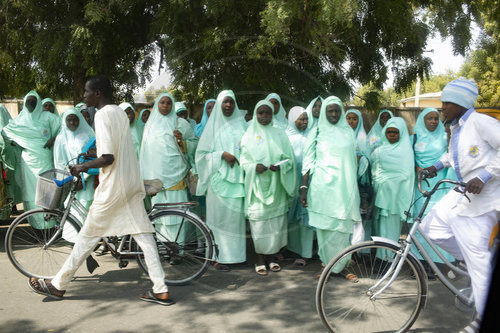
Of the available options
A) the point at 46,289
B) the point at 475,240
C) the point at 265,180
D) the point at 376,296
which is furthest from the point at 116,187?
the point at 475,240

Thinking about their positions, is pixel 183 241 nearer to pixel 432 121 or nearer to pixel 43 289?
pixel 43 289

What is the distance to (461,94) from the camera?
3.37 m

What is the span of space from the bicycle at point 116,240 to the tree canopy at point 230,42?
2.80 metres

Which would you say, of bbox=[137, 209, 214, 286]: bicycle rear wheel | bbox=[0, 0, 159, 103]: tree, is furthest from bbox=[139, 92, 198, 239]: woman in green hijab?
bbox=[0, 0, 159, 103]: tree

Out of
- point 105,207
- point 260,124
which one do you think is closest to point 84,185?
point 105,207

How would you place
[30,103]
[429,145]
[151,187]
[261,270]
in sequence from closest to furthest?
[151,187] < [261,270] < [429,145] < [30,103]

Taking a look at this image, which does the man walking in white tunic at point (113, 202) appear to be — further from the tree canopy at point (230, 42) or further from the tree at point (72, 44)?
the tree at point (72, 44)

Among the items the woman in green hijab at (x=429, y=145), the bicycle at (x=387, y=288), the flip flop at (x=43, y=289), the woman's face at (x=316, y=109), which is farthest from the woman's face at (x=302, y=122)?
the flip flop at (x=43, y=289)

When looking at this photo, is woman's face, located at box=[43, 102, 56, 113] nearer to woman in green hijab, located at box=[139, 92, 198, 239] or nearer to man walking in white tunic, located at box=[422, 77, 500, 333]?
woman in green hijab, located at box=[139, 92, 198, 239]

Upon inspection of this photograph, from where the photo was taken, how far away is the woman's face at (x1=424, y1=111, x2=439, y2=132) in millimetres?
5367

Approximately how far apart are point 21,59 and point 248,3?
4203 millimetres

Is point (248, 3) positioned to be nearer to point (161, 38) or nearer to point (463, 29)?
point (161, 38)

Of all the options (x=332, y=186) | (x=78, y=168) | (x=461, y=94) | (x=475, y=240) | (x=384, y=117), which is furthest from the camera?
(x=384, y=117)

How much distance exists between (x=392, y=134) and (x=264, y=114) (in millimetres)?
1485
